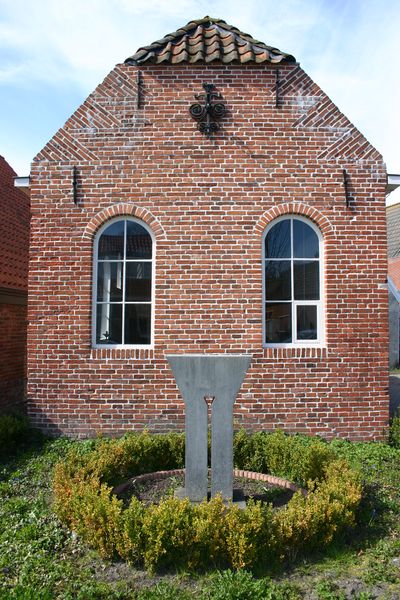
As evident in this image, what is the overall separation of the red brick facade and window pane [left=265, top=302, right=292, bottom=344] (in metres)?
0.24

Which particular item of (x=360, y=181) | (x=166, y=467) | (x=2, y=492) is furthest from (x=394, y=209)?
(x=2, y=492)

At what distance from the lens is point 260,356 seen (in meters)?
7.05

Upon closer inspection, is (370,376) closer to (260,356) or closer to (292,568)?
(260,356)

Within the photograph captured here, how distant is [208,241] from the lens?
7.20 m

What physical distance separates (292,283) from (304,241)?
669 mm

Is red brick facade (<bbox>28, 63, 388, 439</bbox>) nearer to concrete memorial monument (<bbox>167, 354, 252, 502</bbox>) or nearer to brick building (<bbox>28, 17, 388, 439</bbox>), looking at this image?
brick building (<bbox>28, 17, 388, 439</bbox>)

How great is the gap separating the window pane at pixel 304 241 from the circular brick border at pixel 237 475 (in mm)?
3332

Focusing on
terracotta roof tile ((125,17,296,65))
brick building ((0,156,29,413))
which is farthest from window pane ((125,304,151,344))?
terracotta roof tile ((125,17,296,65))

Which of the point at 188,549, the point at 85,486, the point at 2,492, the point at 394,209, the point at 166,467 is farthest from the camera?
the point at 394,209

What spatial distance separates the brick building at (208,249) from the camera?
23.3 ft

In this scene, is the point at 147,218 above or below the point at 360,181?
below

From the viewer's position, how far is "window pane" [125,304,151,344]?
23.9ft

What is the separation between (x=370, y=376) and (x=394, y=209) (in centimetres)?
1741

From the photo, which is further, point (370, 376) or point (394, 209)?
point (394, 209)
